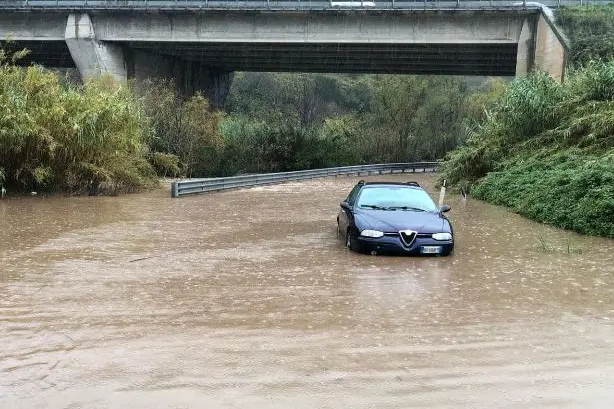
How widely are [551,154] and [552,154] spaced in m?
0.18

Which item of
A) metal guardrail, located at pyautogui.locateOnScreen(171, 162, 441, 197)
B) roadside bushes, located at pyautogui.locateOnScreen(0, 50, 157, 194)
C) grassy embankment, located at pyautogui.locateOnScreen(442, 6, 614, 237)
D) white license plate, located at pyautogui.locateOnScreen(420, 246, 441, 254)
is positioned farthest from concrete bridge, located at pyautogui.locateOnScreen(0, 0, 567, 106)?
white license plate, located at pyautogui.locateOnScreen(420, 246, 441, 254)

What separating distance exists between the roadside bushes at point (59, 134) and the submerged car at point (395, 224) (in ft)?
40.0

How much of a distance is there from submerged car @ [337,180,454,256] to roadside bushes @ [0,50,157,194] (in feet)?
40.0

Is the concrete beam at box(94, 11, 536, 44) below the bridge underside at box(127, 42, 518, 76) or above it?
above

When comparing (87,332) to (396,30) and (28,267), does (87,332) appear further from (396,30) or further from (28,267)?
(396,30)

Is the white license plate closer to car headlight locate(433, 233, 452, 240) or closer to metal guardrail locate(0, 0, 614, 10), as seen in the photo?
car headlight locate(433, 233, 452, 240)

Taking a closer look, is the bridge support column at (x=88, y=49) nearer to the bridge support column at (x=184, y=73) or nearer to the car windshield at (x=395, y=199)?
the bridge support column at (x=184, y=73)

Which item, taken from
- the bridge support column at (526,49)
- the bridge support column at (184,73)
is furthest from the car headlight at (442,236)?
the bridge support column at (184,73)

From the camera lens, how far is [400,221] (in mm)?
11000

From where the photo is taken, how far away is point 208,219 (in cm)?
1661

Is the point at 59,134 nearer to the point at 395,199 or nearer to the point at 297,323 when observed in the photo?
the point at 395,199

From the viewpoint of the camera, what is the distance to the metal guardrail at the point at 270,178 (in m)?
23.8

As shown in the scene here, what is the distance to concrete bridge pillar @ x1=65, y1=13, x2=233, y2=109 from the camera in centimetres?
3634

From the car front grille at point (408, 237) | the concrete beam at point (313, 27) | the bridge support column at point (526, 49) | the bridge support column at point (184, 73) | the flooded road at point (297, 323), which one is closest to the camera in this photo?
the flooded road at point (297, 323)
